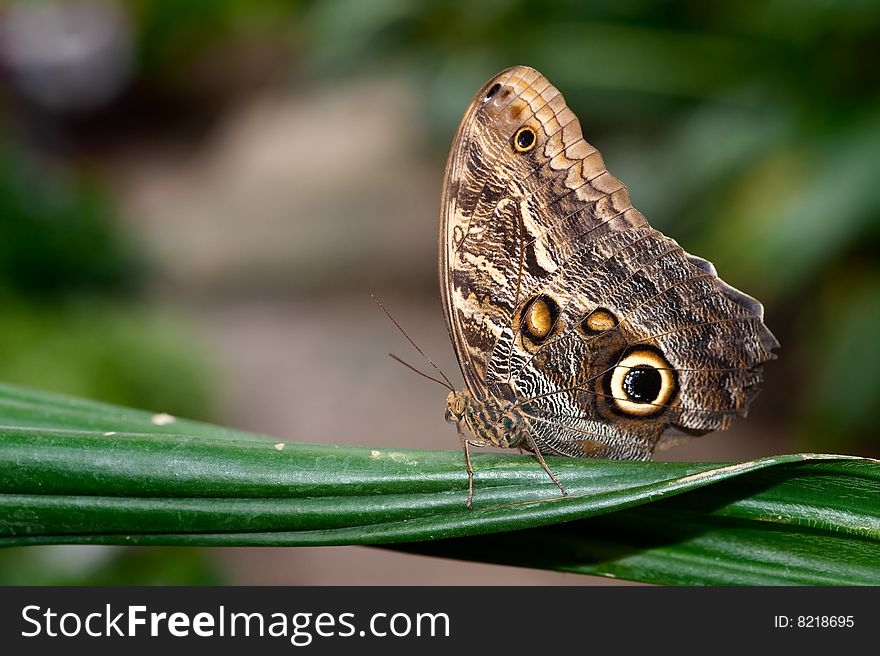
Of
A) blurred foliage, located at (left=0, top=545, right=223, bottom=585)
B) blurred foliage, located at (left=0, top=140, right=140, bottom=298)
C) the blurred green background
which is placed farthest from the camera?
blurred foliage, located at (left=0, top=140, right=140, bottom=298)

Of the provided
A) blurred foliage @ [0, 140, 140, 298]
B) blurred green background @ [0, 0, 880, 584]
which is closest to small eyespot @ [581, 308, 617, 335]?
blurred green background @ [0, 0, 880, 584]

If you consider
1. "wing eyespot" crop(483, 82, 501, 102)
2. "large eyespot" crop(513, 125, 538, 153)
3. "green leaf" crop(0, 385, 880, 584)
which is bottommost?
"green leaf" crop(0, 385, 880, 584)

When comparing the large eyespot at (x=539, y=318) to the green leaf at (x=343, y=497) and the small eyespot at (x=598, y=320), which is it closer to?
the small eyespot at (x=598, y=320)

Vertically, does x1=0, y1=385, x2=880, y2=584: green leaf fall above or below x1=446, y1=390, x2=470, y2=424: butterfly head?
below

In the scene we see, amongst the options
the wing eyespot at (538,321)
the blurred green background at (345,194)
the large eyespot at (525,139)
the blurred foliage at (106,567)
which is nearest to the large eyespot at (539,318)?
the wing eyespot at (538,321)

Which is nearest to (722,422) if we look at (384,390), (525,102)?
(525,102)

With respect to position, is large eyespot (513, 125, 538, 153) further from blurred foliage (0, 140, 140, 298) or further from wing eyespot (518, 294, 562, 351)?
blurred foliage (0, 140, 140, 298)

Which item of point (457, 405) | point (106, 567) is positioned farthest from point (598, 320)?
point (106, 567)

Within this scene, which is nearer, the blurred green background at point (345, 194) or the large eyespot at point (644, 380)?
the large eyespot at point (644, 380)
